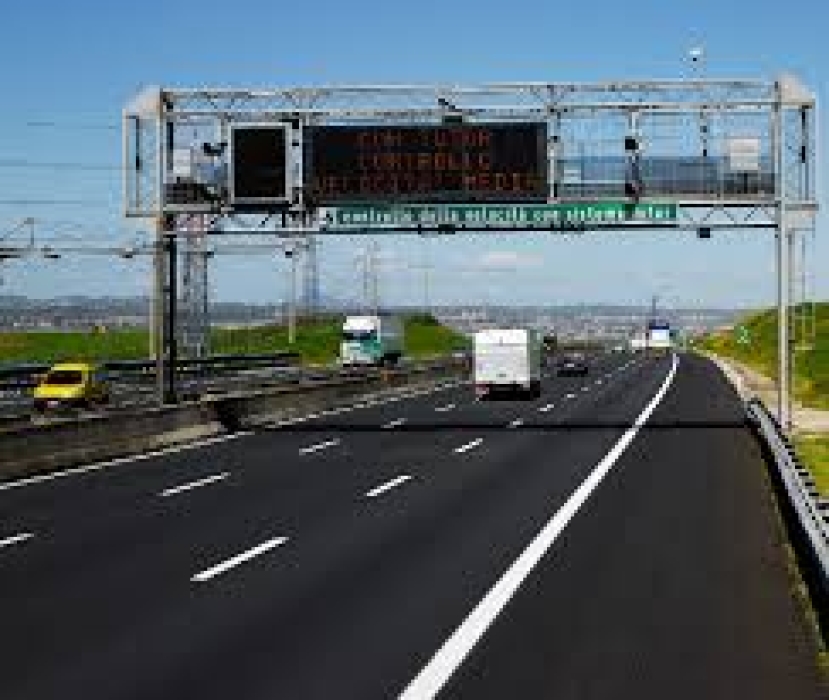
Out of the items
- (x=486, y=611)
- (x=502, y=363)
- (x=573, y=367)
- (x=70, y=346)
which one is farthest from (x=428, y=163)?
Result: (x=70, y=346)

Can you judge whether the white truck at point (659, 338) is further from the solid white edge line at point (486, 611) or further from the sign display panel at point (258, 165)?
the solid white edge line at point (486, 611)

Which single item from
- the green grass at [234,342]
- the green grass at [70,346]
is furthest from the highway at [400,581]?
the green grass at [70,346]

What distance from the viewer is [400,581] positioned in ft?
43.9

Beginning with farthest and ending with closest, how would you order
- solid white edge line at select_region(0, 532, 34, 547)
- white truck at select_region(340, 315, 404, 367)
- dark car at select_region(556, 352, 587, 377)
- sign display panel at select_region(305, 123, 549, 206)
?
1. white truck at select_region(340, 315, 404, 367)
2. dark car at select_region(556, 352, 587, 377)
3. sign display panel at select_region(305, 123, 549, 206)
4. solid white edge line at select_region(0, 532, 34, 547)

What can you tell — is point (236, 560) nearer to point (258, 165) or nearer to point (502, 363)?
point (258, 165)

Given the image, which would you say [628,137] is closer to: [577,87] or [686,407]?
[577,87]

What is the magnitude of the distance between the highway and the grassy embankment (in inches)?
104

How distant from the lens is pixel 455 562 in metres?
14.6

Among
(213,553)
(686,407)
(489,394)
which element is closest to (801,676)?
(213,553)

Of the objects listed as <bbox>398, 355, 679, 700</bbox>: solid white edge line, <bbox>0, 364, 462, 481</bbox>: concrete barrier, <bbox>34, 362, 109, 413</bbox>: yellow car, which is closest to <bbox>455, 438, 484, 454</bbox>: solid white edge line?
<bbox>0, 364, 462, 481</bbox>: concrete barrier

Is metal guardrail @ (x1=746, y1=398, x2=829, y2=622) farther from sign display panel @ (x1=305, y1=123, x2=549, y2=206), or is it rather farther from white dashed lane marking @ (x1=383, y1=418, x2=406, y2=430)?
white dashed lane marking @ (x1=383, y1=418, x2=406, y2=430)

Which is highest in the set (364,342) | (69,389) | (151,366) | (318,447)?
(364,342)

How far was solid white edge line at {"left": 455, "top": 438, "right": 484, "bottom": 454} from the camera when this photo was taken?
3014 cm

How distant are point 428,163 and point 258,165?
431 cm
